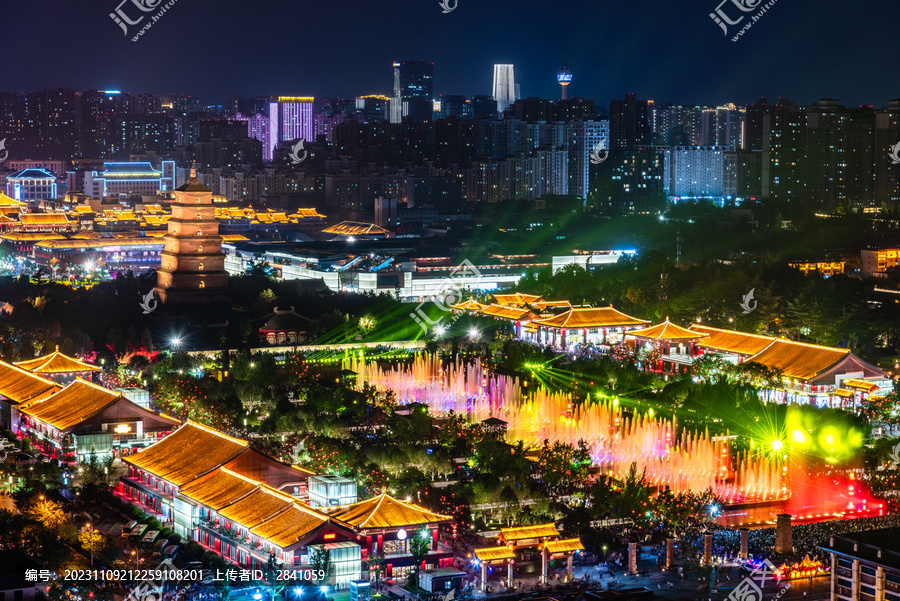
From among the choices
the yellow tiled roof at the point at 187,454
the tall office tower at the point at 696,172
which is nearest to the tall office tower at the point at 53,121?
the tall office tower at the point at 696,172

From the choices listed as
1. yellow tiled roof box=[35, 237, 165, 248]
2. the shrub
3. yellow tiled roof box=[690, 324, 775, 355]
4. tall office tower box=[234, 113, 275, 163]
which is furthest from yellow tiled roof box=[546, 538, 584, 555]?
tall office tower box=[234, 113, 275, 163]

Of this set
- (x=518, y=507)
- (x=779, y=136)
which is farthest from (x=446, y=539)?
(x=779, y=136)

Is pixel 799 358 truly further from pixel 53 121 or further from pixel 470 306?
pixel 53 121

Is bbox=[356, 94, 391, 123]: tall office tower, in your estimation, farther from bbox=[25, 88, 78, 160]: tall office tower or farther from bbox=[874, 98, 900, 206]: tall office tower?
bbox=[874, 98, 900, 206]: tall office tower

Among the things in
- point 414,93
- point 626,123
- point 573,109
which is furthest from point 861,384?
point 414,93

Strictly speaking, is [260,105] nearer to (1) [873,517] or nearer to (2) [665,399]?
(2) [665,399]

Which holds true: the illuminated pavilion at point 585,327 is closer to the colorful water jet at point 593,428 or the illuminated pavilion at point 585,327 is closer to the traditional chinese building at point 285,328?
Answer: the colorful water jet at point 593,428
